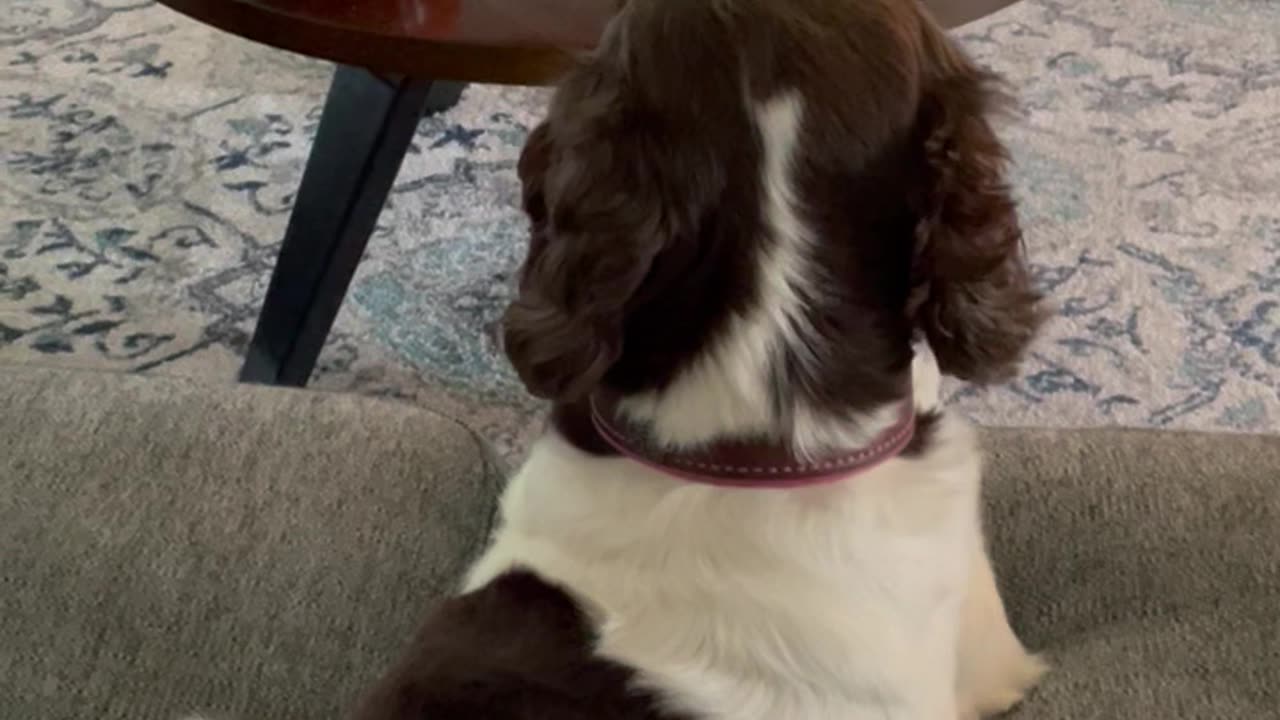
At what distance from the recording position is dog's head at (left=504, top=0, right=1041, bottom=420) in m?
0.85

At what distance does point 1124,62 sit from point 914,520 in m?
1.84

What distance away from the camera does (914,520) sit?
960mm

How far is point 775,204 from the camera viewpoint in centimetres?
86

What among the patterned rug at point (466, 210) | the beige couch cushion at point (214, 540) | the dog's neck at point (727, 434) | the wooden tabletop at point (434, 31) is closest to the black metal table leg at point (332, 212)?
the patterned rug at point (466, 210)

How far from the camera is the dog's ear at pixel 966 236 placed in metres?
0.88

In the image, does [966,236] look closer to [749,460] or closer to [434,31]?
[749,460]

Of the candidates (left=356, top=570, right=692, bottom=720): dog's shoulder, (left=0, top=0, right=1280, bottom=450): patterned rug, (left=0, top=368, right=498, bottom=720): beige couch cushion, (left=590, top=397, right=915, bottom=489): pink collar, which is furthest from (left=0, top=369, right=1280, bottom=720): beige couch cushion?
(left=0, top=0, right=1280, bottom=450): patterned rug

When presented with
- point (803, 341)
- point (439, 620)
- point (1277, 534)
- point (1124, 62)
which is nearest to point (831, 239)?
point (803, 341)

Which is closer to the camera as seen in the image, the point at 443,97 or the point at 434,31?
the point at 434,31

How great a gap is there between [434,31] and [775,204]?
631mm

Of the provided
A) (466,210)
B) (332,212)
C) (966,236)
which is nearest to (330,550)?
(966,236)

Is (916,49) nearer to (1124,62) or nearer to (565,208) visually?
(565,208)

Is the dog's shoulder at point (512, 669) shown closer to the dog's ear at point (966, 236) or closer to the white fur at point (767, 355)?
the white fur at point (767, 355)

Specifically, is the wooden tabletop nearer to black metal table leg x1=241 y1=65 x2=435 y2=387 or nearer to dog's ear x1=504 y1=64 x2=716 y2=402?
black metal table leg x1=241 y1=65 x2=435 y2=387
